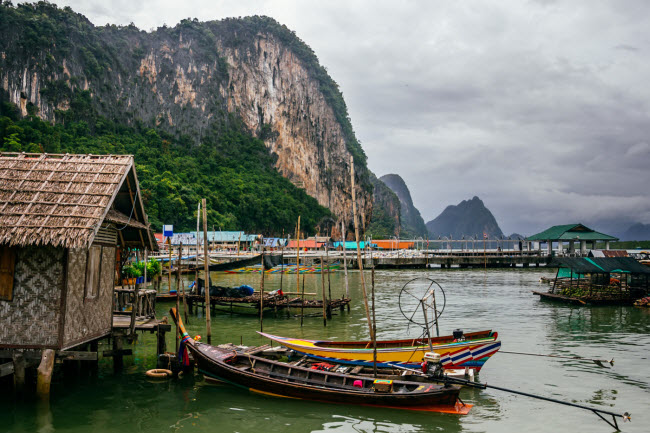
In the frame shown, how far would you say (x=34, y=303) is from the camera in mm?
9133

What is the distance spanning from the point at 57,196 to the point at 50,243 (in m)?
1.21

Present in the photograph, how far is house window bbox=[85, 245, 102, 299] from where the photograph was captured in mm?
10211

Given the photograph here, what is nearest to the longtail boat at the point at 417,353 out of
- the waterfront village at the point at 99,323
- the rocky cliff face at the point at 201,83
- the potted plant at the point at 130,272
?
the waterfront village at the point at 99,323

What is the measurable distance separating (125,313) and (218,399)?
4841mm

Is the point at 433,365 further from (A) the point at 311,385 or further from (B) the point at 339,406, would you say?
(A) the point at 311,385

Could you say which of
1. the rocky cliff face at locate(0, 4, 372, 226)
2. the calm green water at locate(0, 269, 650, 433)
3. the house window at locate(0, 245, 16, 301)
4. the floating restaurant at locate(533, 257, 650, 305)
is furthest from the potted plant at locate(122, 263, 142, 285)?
the rocky cliff face at locate(0, 4, 372, 226)

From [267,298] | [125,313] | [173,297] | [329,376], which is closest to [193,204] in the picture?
[173,297]

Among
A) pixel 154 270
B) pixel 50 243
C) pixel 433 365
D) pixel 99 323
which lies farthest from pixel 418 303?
pixel 50 243

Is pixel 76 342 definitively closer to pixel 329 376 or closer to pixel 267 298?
pixel 329 376

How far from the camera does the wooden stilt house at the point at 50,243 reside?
877 cm

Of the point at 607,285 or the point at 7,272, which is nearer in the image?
the point at 7,272

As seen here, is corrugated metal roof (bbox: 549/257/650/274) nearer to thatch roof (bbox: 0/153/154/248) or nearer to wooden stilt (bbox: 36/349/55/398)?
thatch roof (bbox: 0/153/154/248)

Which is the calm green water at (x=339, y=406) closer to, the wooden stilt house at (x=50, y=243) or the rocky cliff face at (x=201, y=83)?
the wooden stilt house at (x=50, y=243)

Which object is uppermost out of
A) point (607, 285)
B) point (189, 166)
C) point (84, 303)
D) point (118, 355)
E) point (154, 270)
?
point (189, 166)
